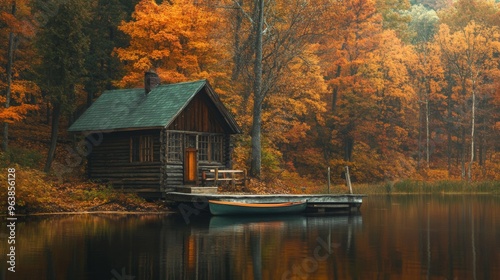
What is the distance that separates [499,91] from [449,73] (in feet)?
22.8

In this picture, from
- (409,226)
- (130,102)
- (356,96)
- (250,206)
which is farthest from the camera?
(356,96)

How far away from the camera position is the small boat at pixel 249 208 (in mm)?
31875

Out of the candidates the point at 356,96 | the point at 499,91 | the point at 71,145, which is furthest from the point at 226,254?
the point at 499,91

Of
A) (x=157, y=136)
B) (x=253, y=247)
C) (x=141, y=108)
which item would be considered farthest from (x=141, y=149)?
(x=253, y=247)

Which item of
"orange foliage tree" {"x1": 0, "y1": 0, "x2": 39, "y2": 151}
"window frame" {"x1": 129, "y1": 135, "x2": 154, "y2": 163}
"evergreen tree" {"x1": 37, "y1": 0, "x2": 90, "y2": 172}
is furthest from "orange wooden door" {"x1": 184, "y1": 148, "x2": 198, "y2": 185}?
"orange foliage tree" {"x1": 0, "y1": 0, "x2": 39, "y2": 151}

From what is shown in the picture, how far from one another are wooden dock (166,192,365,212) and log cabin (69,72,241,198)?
7.21 feet

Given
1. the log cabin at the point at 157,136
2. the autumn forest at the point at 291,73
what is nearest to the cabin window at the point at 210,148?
the log cabin at the point at 157,136

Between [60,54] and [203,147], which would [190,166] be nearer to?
[203,147]

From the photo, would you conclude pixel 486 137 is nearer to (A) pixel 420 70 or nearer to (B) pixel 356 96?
(A) pixel 420 70

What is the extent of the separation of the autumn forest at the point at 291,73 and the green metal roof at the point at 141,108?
325 cm

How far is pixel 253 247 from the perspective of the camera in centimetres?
2017

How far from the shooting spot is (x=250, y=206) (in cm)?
3244

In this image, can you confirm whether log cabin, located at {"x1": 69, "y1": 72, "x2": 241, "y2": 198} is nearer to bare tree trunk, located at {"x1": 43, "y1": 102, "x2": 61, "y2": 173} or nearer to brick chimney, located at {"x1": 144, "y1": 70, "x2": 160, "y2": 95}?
brick chimney, located at {"x1": 144, "y1": 70, "x2": 160, "y2": 95}

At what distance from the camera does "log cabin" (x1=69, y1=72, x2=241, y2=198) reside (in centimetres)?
3581
